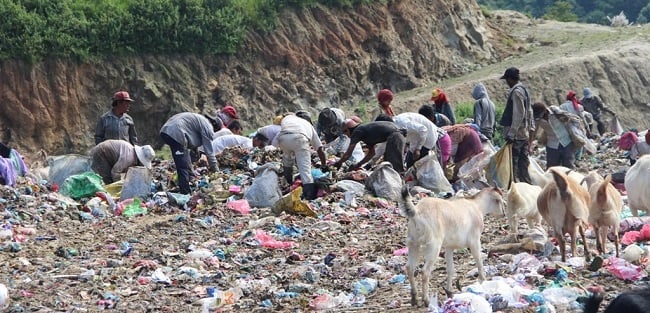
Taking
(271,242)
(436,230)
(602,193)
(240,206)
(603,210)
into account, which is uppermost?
(240,206)

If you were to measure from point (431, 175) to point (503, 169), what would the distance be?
88 cm

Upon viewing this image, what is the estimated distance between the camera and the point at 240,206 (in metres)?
13.5

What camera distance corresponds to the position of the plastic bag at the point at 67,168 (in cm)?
1577

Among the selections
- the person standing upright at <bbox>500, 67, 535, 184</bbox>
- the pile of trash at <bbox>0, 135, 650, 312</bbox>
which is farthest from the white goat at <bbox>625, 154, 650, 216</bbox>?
the person standing upright at <bbox>500, 67, 535, 184</bbox>

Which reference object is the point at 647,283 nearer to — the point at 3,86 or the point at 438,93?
the point at 438,93

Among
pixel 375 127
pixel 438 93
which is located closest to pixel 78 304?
pixel 375 127

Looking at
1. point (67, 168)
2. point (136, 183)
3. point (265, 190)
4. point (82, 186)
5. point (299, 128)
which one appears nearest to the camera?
point (299, 128)

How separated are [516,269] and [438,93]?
8.35 m

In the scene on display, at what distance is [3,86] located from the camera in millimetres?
21766

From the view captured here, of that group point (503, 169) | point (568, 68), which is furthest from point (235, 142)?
point (568, 68)

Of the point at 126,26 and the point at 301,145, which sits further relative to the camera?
the point at 126,26

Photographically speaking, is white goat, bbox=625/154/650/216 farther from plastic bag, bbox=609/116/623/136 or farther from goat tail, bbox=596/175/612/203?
plastic bag, bbox=609/116/623/136

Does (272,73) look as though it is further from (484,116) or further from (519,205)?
(519,205)

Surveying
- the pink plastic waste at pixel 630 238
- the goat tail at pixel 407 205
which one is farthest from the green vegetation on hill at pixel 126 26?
the goat tail at pixel 407 205
